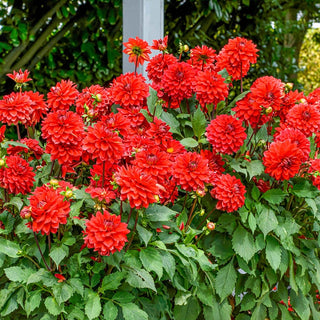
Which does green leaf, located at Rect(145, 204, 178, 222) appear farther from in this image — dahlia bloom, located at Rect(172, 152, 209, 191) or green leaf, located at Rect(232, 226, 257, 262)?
green leaf, located at Rect(232, 226, 257, 262)

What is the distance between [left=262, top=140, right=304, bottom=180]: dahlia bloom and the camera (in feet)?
4.50

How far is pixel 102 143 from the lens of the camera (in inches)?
47.1

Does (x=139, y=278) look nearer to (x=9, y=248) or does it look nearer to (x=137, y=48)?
(x=9, y=248)

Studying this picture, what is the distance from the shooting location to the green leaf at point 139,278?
1.19 metres

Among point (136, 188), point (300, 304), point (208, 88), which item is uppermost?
point (208, 88)

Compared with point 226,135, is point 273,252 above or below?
below

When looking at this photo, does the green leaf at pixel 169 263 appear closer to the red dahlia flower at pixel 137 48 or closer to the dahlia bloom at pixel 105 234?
the dahlia bloom at pixel 105 234

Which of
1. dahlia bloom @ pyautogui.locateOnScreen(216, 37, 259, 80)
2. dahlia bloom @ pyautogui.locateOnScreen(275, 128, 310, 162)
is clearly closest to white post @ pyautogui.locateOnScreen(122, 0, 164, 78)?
dahlia bloom @ pyautogui.locateOnScreen(216, 37, 259, 80)

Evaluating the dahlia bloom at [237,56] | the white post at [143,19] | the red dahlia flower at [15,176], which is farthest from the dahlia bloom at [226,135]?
the white post at [143,19]

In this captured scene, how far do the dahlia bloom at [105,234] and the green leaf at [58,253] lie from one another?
10 centimetres

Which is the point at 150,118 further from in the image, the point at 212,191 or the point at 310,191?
the point at 310,191

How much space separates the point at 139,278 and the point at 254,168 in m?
0.51

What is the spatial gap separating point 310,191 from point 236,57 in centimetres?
53

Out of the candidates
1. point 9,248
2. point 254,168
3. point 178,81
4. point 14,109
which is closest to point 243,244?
point 254,168
